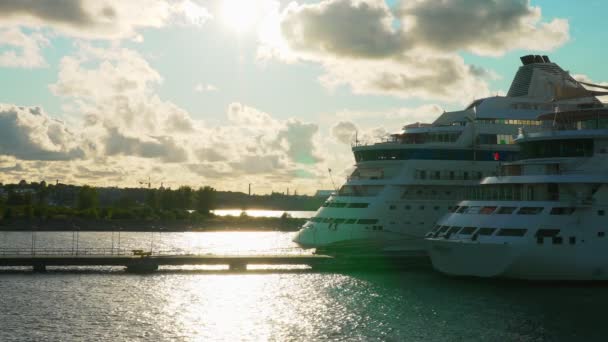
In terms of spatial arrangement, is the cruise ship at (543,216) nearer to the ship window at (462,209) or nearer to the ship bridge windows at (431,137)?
the ship window at (462,209)

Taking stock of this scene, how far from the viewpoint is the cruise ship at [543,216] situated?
177 feet

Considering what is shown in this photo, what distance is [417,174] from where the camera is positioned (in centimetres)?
7719

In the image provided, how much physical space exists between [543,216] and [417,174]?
23.1 metres

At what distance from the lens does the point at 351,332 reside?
4159 cm

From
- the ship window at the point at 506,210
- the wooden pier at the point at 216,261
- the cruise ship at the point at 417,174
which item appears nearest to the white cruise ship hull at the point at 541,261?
the ship window at the point at 506,210

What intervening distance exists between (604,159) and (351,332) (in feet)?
93.7

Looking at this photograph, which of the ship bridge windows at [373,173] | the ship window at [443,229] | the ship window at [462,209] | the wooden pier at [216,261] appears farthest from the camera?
the ship bridge windows at [373,173]

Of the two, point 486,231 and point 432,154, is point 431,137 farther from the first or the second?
point 486,231

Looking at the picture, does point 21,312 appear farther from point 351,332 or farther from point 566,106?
point 566,106

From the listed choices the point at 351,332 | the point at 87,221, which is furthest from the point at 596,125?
the point at 87,221

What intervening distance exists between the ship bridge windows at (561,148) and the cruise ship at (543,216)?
0.24ft

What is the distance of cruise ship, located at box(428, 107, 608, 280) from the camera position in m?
54.1

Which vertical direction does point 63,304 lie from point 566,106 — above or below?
below

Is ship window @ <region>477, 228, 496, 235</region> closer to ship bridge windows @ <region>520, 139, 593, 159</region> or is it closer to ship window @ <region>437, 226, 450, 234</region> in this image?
ship window @ <region>437, 226, 450, 234</region>
